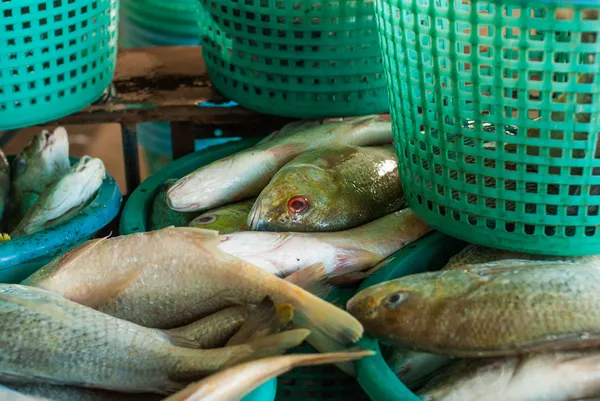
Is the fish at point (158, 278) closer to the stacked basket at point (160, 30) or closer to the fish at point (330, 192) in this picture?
the fish at point (330, 192)

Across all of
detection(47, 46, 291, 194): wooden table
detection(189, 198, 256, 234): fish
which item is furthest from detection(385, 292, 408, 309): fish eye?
detection(47, 46, 291, 194): wooden table

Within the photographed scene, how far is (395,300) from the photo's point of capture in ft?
4.24

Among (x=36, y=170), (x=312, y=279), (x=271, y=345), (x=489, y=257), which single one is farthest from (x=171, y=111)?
(x=271, y=345)

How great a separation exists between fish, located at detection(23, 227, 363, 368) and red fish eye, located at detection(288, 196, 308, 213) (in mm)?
233

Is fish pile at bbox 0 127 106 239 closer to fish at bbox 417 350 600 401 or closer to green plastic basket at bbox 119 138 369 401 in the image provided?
green plastic basket at bbox 119 138 369 401

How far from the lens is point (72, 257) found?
1477mm

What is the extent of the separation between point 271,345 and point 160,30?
2.51m

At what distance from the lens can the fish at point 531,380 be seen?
4.05ft

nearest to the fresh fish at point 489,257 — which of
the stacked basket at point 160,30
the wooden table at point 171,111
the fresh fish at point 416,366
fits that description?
the fresh fish at point 416,366

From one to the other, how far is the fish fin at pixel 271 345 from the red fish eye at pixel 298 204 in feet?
1.70

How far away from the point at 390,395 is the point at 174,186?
84cm

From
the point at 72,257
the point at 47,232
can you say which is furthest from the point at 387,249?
the point at 47,232

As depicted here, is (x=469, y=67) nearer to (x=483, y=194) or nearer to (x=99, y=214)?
(x=483, y=194)

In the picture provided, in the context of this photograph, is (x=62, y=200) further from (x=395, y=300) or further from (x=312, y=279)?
(x=395, y=300)
